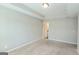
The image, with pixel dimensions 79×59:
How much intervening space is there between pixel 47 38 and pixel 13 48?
2.69 feet

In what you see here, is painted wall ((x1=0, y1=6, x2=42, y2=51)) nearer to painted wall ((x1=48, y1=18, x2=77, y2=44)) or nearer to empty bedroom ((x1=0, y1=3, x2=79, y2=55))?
empty bedroom ((x1=0, y1=3, x2=79, y2=55))

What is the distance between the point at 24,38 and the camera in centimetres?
191

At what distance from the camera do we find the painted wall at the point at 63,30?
77.7 inches

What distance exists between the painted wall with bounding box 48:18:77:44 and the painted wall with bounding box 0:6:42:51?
1.08ft

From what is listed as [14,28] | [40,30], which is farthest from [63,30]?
[14,28]

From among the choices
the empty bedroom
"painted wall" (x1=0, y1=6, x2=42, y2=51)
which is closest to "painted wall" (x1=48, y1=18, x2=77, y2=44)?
the empty bedroom

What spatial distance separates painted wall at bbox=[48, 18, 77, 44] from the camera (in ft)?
6.48

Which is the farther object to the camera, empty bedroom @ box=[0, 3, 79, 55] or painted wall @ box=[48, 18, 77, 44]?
painted wall @ box=[48, 18, 77, 44]

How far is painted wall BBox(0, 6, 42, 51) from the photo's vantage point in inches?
65.7

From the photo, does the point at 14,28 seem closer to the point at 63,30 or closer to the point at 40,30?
the point at 40,30

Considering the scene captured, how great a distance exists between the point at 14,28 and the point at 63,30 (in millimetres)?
1134

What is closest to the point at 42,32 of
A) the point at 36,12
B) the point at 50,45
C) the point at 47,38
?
the point at 47,38

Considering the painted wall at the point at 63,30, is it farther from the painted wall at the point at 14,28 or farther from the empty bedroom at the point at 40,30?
the painted wall at the point at 14,28

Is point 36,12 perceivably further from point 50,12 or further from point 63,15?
point 63,15
